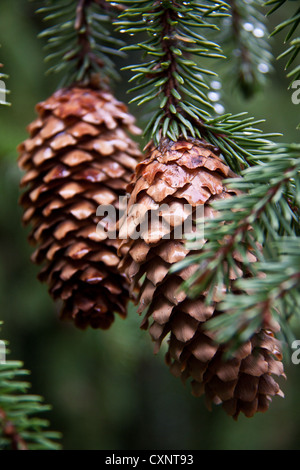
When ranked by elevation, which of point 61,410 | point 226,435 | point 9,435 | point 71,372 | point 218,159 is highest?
point 218,159

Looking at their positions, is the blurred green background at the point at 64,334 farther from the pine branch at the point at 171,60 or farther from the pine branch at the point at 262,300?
the pine branch at the point at 262,300

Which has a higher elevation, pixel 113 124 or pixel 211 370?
pixel 113 124

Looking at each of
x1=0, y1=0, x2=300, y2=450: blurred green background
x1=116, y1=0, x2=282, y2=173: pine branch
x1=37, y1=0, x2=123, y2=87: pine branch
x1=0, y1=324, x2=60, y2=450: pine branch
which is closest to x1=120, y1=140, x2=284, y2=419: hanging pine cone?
x1=116, y1=0, x2=282, y2=173: pine branch

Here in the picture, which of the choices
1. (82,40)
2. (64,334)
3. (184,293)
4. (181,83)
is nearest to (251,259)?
(184,293)

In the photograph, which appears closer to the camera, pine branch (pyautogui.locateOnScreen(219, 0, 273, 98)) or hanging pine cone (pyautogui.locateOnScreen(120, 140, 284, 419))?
hanging pine cone (pyautogui.locateOnScreen(120, 140, 284, 419))

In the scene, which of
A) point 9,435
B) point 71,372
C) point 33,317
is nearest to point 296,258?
point 9,435

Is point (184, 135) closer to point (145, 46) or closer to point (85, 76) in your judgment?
point (145, 46)

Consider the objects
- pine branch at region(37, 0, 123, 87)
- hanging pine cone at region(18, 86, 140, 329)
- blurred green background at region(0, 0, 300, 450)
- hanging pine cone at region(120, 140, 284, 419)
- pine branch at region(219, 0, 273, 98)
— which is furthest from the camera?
blurred green background at region(0, 0, 300, 450)

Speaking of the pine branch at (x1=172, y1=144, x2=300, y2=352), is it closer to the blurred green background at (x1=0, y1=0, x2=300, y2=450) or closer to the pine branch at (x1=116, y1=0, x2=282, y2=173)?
the pine branch at (x1=116, y1=0, x2=282, y2=173)
